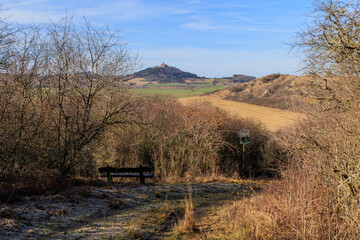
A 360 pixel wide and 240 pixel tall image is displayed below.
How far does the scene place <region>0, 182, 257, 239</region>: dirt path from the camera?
722 centimetres

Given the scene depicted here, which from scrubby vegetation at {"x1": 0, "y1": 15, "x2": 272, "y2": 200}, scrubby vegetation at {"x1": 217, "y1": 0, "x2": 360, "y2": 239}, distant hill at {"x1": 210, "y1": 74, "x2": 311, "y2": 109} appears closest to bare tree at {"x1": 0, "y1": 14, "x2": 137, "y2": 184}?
scrubby vegetation at {"x1": 0, "y1": 15, "x2": 272, "y2": 200}

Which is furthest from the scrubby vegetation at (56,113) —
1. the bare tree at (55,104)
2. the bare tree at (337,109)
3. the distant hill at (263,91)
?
the distant hill at (263,91)

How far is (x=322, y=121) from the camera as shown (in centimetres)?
784

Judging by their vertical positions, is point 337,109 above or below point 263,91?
below

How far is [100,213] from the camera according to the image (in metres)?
8.96

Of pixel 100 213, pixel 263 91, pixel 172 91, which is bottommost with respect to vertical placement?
pixel 100 213

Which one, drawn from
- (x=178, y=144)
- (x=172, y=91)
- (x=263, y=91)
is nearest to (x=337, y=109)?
(x=178, y=144)

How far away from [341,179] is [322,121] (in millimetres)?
1811

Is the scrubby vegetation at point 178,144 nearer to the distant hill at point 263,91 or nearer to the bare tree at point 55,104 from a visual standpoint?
the bare tree at point 55,104

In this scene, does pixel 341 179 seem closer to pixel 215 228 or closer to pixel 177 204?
pixel 215 228

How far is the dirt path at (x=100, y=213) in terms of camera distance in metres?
7.22

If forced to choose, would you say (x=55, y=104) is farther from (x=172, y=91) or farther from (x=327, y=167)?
(x=172, y=91)

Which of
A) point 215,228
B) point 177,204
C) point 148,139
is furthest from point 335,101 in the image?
point 148,139

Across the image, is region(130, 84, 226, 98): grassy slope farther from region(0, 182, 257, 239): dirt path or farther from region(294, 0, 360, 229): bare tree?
region(294, 0, 360, 229): bare tree
